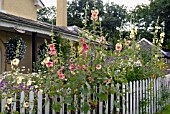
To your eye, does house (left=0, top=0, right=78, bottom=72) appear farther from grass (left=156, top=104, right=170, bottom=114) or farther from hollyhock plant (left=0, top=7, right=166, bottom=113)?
grass (left=156, top=104, right=170, bottom=114)

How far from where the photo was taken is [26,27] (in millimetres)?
9414

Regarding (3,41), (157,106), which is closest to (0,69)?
(3,41)

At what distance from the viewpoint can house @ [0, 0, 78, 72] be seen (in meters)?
9.01

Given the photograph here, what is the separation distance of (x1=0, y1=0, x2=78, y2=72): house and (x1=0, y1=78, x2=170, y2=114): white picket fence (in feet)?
16.7

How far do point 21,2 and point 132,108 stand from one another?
425 inches

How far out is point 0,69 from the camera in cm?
1078

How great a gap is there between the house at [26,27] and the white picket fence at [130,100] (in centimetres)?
508

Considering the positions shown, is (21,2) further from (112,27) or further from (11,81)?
(112,27)

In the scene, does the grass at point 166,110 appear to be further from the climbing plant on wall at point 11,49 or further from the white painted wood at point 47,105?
the climbing plant on wall at point 11,49

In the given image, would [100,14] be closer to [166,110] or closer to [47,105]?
[166,110]

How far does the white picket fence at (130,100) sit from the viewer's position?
128 inches

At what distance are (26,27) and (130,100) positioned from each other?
5.65 meters

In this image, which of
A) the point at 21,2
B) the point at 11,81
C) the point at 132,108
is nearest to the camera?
the point at 11,81

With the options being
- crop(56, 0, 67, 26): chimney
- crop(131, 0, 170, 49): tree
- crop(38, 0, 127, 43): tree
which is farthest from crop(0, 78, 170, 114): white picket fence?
crop(38, 0, 127, 43): tree
